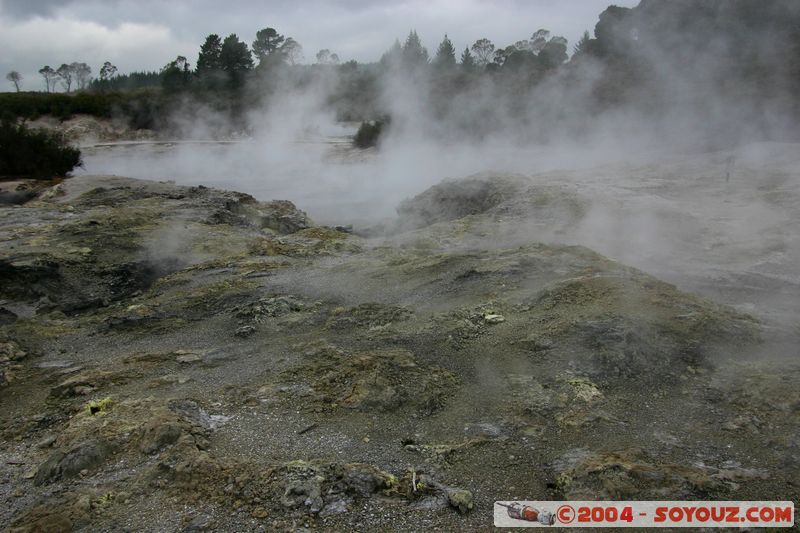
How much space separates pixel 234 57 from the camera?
28.2 metres

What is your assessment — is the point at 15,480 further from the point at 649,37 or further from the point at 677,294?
the point at 649,37

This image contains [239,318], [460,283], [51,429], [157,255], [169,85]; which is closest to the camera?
[51,429]

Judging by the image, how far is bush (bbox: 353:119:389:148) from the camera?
57.4ft

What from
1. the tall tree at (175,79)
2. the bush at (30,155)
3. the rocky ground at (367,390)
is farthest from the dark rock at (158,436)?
the tall tree at (175,79)

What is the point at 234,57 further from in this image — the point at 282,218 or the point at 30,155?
the point at 282,218

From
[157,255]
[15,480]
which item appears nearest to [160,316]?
[157,255]

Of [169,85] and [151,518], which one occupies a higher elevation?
[169,85]

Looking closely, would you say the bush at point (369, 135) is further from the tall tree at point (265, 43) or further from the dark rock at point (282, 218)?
the tall tree at point (265, 43)

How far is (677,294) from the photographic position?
474cm

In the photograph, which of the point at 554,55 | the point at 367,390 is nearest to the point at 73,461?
the point at 367,390

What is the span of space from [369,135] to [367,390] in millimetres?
14810

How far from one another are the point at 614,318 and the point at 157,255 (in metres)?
5.27

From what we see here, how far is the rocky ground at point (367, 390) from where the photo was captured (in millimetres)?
2744

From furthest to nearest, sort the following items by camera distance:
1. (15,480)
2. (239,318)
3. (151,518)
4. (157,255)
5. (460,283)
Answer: (157,255) → (460,283) → (239,318) → (15,480) → (151,518)
